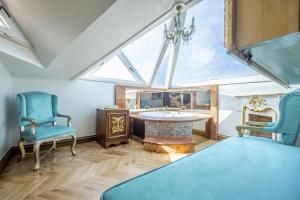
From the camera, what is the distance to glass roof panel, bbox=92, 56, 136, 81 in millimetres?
4037

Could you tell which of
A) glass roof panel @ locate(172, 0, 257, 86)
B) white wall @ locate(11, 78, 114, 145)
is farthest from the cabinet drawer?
glass roof panel @ locate(172, 0, 257, 86)

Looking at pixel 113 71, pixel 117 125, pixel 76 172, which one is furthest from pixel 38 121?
pixel 113 71

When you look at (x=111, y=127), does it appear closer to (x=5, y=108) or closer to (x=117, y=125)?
(x=117, y=125)

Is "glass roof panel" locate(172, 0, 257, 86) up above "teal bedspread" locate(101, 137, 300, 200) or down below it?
above

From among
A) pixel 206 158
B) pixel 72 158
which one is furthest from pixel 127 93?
pixel 206 158

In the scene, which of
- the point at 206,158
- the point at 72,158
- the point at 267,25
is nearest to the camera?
the point at 267,25

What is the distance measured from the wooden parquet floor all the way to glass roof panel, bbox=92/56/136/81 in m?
1.80

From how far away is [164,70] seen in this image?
4758mm

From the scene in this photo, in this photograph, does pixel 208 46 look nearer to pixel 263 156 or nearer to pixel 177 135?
pixel 177 135

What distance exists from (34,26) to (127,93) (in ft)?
8.54

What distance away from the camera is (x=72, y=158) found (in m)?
2.78

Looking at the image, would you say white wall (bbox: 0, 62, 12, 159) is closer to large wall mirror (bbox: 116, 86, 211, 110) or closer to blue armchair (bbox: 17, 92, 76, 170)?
blue armchair (bbox: 17, 92, 76, 170)

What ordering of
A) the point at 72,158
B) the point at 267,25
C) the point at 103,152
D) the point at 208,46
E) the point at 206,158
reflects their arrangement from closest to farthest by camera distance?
the point at 267,25
the point at 206,158
the point at 72,158
the point at 103,152
the point at 208,46

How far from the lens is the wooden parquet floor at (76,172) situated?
1812 mm
